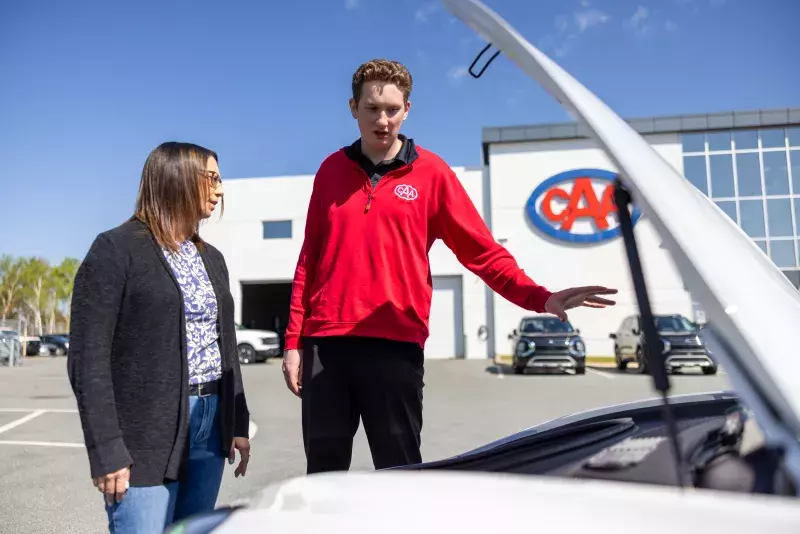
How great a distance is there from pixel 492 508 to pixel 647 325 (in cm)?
37

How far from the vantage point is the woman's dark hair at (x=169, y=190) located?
177 centimetres

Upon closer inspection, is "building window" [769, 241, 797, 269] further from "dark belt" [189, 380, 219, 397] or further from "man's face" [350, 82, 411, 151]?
"dark belt" [189, 380, 219, 397]

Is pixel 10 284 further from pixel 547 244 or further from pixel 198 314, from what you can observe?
pixel 198 314

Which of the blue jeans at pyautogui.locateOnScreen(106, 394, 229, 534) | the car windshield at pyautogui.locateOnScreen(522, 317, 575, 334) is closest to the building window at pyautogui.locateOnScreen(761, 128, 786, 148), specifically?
the car windshield at pyautogui.locateOnScreen(522, 317, 575, 334)

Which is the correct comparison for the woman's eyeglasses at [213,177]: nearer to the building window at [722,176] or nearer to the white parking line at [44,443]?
the white parking line at [44,443]

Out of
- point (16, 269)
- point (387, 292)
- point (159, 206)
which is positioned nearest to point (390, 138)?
point (387, 292)

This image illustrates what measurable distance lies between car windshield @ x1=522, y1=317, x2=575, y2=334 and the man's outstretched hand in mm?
12879

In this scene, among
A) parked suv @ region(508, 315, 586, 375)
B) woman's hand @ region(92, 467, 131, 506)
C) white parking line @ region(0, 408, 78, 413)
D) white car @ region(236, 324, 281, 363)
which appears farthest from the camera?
white car @ region(236, 324, 281, 363)

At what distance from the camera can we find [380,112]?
1.92 m

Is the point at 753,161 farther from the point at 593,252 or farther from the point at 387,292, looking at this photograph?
the point at 387,292

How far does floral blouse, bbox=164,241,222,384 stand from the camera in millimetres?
1752

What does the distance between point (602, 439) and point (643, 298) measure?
401 millimetres

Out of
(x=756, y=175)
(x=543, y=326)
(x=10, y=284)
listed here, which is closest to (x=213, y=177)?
(x=543, y=326)

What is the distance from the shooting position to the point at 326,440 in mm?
1836
